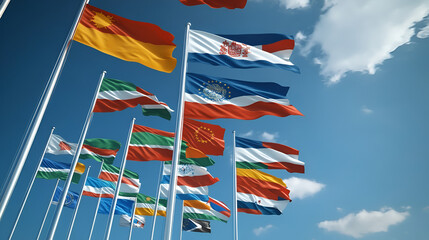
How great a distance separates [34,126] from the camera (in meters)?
5.61

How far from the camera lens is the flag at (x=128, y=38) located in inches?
286

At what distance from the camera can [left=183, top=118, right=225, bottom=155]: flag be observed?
431 inches

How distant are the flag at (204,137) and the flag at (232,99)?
2596 millimetres

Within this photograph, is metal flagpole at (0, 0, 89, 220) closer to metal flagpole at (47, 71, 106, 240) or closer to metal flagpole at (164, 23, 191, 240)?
metal flagpole at (164, 23, 191, 240)

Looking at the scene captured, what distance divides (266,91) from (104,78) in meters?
7.20

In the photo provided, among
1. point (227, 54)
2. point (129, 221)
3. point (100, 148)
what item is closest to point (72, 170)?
point (100, 148)

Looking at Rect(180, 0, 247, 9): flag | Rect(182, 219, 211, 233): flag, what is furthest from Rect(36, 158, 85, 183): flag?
Rect(180, 0, 247, 9): flag

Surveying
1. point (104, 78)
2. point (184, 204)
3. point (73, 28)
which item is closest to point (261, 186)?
point (184, 204)

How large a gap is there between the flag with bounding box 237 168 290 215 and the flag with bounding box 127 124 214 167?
223 cm

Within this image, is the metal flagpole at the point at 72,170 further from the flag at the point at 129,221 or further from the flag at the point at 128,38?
the flag at the point at 129,221

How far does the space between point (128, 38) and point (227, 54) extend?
10.8ft

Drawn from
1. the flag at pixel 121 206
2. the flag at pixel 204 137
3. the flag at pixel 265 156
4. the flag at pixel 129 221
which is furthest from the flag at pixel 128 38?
the flag at pixel 129 221

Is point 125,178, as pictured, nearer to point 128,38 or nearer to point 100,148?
point 100,148

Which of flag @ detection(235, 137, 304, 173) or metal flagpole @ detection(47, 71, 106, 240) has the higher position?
flag @ detection(235, 137, 304, 173)
